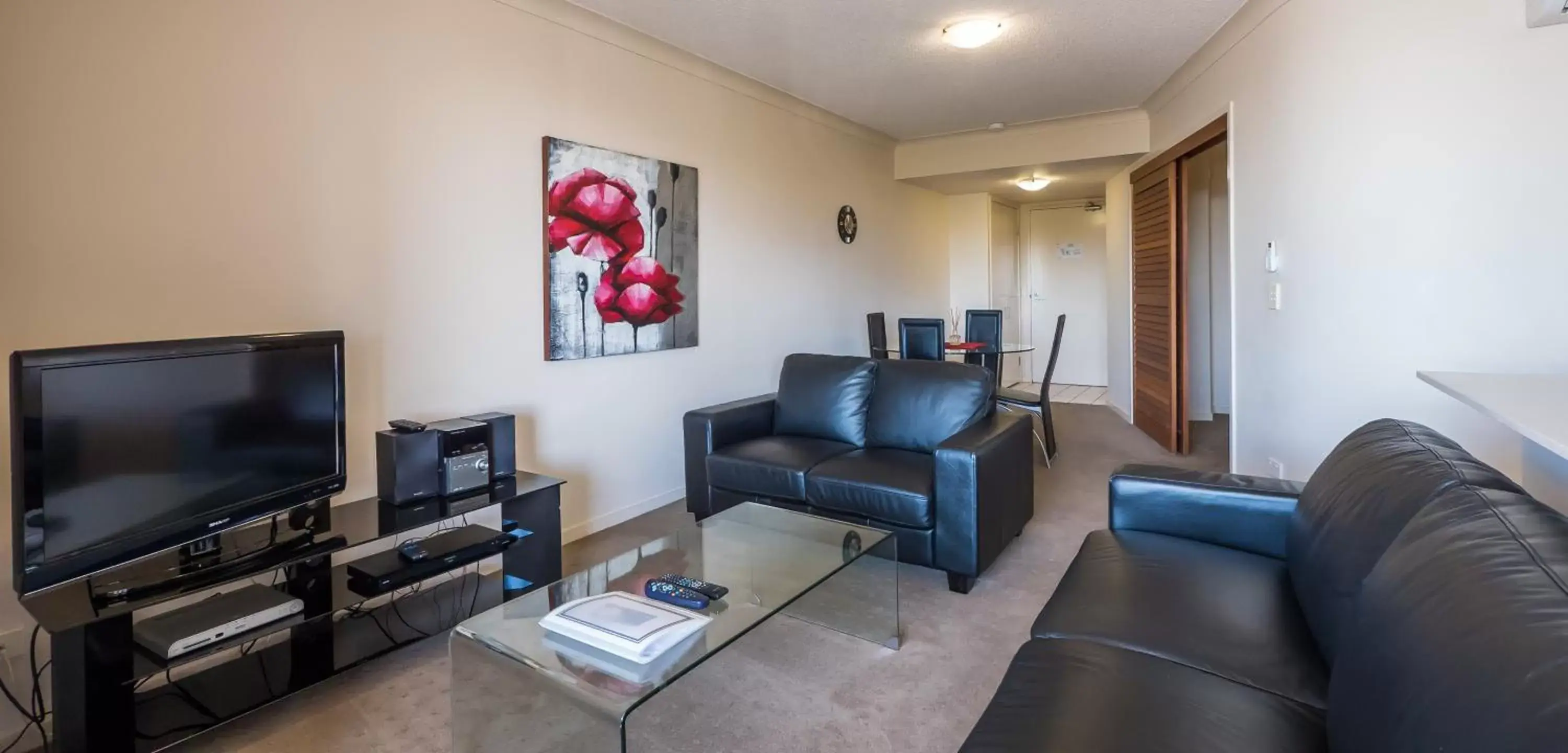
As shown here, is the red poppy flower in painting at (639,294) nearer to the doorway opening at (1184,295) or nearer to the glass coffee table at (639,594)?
the glass coffee table at (639,594)

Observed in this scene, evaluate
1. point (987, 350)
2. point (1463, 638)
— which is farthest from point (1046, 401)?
point (1463, 638)

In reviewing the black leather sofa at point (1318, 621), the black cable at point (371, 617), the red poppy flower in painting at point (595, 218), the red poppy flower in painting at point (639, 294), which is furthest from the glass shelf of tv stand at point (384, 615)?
the black leather sofa at point (1318, 621)

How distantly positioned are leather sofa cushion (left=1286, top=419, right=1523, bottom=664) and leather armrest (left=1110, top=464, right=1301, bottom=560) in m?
0.15

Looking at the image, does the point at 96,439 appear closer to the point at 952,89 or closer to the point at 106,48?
the point at 106,48

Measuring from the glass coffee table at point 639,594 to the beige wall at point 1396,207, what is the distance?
74.3 inches

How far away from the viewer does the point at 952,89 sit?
188 inches

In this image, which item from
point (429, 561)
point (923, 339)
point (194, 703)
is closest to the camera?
point (194, 703)

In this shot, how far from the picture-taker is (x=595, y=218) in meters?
3.53

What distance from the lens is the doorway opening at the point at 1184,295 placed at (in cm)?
488

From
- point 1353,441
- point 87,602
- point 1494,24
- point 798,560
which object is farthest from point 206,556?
point 1494,24

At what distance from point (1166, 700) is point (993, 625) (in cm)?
134

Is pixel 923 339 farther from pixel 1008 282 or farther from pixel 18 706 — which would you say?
pixel 18 706

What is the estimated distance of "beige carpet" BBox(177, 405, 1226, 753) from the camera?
76.9 inches

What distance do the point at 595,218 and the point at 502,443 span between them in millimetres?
1248
